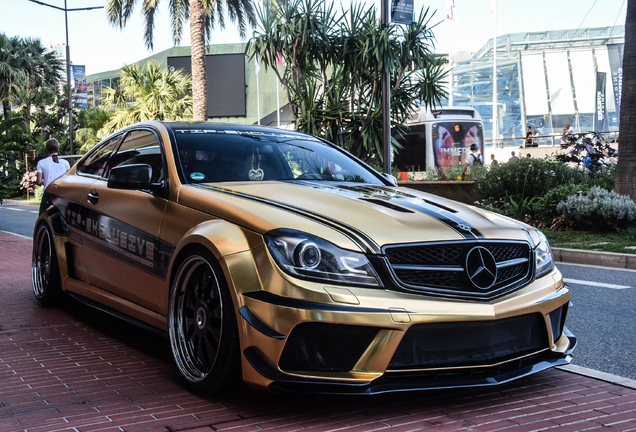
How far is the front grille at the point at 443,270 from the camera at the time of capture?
301 cm

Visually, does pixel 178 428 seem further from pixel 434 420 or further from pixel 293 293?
pixel 434 420

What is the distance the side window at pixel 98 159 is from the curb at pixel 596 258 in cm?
692

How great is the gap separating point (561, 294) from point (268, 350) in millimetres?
1562

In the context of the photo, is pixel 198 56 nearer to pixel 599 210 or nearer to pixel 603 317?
pixel 599 210

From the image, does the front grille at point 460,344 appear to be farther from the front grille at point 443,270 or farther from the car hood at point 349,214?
the car hood at point 349,214

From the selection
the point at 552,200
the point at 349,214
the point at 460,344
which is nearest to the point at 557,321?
the point at 460,344

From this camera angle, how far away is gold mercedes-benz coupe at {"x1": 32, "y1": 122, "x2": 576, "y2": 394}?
115 inches

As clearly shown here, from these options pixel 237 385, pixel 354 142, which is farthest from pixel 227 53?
pixel 237 385

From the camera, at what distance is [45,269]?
18.8ft

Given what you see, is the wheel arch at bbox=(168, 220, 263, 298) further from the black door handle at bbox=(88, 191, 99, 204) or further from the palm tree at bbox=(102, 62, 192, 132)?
the palm tree at bbox=(102, 62, 192, 132)

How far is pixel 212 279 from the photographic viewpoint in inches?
133

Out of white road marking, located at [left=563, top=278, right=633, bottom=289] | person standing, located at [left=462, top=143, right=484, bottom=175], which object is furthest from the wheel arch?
person standing, located at [left=462, top=143, right=484, bottom=175]

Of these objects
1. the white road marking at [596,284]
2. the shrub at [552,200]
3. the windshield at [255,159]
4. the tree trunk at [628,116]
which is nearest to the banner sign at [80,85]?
the shrub at [552,200]

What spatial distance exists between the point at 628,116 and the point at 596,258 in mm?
3565
